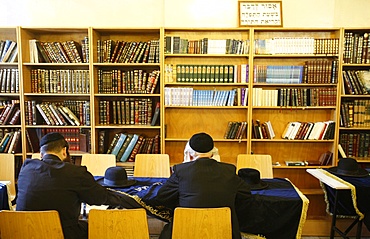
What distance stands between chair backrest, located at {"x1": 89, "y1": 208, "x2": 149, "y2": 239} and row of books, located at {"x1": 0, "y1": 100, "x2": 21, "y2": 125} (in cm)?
283

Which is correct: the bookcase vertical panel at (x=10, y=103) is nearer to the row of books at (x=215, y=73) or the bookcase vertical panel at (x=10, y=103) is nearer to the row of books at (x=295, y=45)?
the row of books at (x=215, y=73)

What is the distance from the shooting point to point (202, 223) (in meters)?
1.99

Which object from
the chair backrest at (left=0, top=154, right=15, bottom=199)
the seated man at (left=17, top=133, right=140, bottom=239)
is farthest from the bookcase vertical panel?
the seated man at (left=17, top=133, right=140, bottom=239)

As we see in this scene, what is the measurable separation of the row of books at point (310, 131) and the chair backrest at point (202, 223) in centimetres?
255

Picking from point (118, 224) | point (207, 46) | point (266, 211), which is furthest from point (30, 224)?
point (207, 46)

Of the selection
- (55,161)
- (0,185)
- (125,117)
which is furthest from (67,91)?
(55,161)

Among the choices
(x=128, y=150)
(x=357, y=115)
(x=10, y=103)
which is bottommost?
(x=128, y=150)

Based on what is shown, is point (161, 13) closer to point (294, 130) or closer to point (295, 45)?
point (295, 45)

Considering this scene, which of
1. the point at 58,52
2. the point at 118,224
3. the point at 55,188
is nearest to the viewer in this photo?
the point at 118,224

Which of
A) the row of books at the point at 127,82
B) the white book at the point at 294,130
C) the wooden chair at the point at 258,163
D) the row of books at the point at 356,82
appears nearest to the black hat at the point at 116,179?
the wooden chair at the point at 258,163

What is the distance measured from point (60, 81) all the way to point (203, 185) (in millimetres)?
2815

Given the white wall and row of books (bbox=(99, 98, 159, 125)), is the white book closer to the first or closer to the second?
the white wall

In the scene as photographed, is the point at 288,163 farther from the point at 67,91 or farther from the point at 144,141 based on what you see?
the point at 67,91

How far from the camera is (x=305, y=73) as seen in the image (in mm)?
4152
